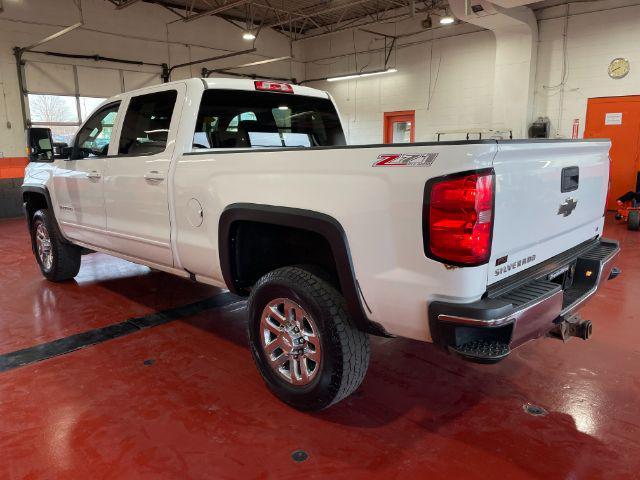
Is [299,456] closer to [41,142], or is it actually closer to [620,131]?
[41,142]

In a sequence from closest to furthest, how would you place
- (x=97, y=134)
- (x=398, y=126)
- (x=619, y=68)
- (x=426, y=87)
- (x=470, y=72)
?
1. (x=97, y=134)
2. (x=619, y=68)
3. (x=470, y=72)
4. (x=426, y=87)
5. (x=398, y=126)

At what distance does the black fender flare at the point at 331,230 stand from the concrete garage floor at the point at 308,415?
2.09ft

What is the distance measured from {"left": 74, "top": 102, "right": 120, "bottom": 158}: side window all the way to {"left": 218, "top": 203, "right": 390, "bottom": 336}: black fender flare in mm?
2001

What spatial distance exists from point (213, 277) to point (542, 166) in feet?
6.54

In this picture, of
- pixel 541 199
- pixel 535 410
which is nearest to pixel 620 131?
pixel 535 410

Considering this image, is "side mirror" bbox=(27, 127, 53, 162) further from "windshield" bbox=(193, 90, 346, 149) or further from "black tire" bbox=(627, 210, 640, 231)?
"black tire" bbox=(627, 210, 640, 231)

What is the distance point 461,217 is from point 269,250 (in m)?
1.44

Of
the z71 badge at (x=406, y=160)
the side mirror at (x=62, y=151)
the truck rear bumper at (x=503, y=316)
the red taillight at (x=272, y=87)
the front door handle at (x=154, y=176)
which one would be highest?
the red taillight at (x=272, y=87)

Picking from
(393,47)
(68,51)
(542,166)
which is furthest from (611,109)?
(68,51)

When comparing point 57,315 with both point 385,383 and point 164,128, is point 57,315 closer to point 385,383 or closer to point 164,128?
point 164,128

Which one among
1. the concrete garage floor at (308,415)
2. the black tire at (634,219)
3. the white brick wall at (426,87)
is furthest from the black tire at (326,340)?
the white brick wall at (426,87)

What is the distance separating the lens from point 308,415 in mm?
2570

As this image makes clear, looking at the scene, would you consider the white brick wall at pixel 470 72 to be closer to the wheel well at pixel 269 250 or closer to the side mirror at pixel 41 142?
the wheel well at pixel 269 250

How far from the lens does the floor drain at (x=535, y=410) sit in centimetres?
255
